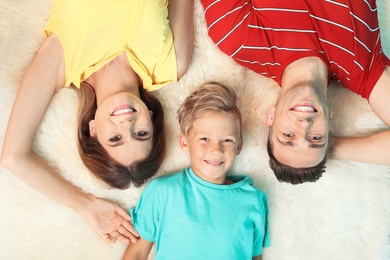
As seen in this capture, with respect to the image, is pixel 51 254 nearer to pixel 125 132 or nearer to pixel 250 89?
pixel 125 132

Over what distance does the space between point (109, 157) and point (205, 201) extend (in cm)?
32

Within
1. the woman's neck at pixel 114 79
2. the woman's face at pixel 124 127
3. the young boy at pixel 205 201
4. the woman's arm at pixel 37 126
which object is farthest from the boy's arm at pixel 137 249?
the woman's neck at pixel 114 79

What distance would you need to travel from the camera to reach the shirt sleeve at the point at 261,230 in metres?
1.44

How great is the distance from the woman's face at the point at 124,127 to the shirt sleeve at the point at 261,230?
0.41m

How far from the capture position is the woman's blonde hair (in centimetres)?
137

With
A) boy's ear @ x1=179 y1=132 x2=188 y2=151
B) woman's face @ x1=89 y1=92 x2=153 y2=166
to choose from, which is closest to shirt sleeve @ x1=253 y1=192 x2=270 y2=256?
boy's ear @ x1=179 y1=132 x2=188 y2=151

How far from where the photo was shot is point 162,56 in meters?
1.39

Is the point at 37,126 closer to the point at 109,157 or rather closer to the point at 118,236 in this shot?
the point at 109,157

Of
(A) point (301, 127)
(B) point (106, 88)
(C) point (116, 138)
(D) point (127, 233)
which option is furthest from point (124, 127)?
(A) point (301, 127)

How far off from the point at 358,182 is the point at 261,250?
402 millimetres

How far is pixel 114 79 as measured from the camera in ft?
4.55

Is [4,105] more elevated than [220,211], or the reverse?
[4,105]

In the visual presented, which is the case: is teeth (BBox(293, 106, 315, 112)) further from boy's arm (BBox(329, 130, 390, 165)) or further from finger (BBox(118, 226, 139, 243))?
finger (BBox(118, 226, 139, 243))

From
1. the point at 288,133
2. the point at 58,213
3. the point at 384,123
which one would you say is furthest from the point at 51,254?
the point at 384,123
